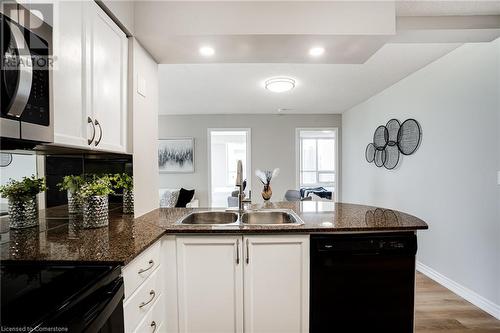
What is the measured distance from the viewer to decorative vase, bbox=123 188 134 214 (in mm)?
1791

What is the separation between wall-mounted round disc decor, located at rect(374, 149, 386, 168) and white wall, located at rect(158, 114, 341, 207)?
1857 millimetres

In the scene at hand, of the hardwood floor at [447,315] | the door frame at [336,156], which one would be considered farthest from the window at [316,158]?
the hardwood floor at [447,315]

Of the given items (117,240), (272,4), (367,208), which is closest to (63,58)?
(117,240)

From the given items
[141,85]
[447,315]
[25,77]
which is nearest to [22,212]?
[25,77]

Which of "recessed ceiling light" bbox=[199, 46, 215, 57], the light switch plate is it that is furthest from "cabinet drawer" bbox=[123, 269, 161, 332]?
"recessed ceiling light" bbox=[199, 46, 215, 57]

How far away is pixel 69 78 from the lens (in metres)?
1.16

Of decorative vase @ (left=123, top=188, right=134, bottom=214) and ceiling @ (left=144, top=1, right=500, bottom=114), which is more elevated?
ceiling @ (left=144, top=1, right=500, bottom=114)

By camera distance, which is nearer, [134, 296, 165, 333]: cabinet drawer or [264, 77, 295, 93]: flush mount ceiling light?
[134, 296, 165, 333]: cabinet drawer

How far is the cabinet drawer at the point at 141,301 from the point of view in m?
1.06

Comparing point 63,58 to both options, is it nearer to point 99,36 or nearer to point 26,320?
point 99,36

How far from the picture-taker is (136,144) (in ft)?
5.67

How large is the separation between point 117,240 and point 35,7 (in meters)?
1.07

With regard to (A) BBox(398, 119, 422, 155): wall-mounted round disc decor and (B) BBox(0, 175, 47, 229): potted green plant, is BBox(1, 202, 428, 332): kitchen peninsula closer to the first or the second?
(B) BBox(0, 175, 47, 229): potted green plant

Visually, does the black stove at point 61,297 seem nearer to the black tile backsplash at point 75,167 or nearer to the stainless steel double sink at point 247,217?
the black tile backsplash at point 75,167
